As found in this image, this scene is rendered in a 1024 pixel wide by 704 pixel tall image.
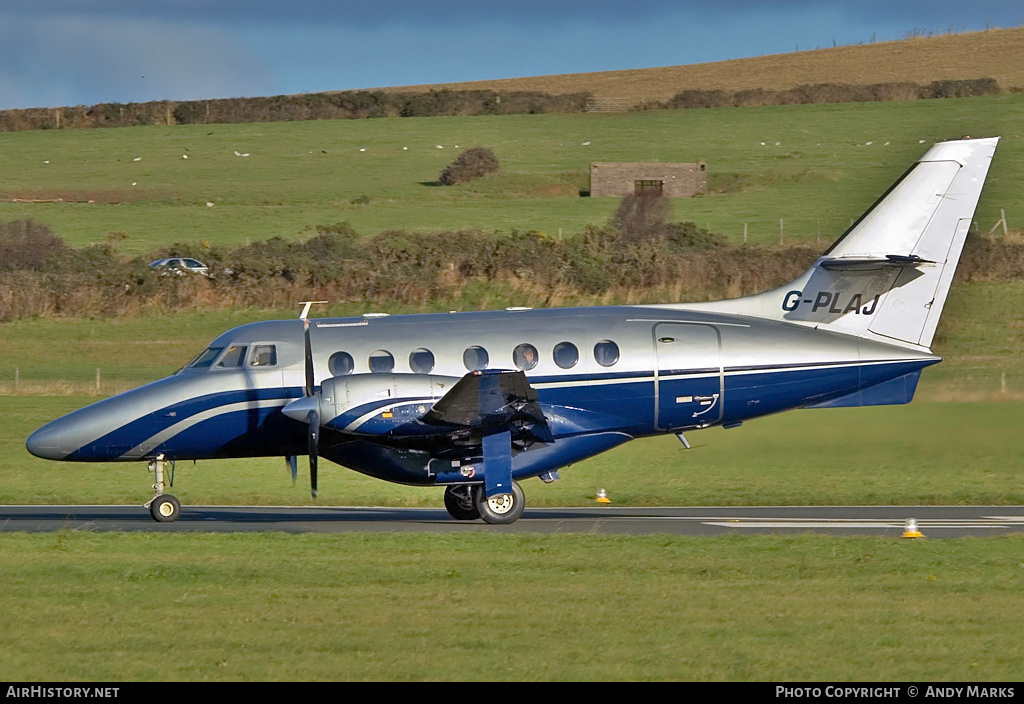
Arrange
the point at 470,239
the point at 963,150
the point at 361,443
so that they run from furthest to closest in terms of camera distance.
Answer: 1. the point at 470,239
2. the point at 963,150
3. the point at 361,443

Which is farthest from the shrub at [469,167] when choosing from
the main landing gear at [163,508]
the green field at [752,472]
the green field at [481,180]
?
the main landing gear at [163,508]

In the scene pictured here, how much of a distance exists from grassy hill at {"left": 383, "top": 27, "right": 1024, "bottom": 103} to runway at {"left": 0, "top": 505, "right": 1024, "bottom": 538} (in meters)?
71.1

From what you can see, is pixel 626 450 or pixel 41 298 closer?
pixel 626 450

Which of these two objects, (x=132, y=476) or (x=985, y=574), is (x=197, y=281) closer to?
(x=132, y=476)

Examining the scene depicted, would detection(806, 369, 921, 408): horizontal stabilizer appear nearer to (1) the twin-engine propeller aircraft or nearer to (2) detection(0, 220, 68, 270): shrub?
(1) the twin-engine propeller aircraft

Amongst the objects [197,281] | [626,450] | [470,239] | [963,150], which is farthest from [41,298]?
[963,150]

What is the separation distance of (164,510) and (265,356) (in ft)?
9.68

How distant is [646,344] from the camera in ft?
69.9

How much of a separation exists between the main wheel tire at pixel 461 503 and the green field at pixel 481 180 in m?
39.1

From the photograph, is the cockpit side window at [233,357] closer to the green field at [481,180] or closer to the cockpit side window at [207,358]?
the cockpit side window at [207,358]

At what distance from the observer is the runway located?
1997 cm

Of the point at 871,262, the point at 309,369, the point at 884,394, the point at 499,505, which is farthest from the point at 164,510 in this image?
the point at 871,262

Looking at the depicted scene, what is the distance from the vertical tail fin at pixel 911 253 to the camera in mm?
21859
